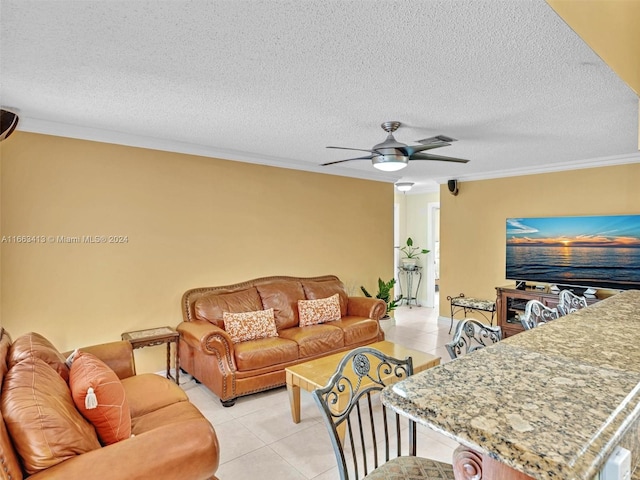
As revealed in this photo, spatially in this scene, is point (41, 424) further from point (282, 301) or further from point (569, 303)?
point (569, 303)

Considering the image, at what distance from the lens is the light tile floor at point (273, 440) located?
7.87 feet

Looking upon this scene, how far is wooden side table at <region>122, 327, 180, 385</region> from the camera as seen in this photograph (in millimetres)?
3316

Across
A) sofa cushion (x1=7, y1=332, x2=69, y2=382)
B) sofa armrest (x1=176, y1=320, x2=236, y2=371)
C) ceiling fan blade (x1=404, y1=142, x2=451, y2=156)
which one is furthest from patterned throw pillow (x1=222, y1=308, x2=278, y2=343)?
ceiling fan blade (x1=404, y1=142, x2=451, y2=156)

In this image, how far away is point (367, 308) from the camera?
4.65 metres

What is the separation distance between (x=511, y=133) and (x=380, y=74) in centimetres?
181

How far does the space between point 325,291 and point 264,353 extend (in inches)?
58.3

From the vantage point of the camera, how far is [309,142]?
3.71m

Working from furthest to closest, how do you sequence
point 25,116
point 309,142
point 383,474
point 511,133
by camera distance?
point 309,142, point 511,133, point 25,116, point 383,474

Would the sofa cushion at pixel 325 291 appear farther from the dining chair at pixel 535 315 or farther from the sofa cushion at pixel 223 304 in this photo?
the dining chair at pixel 535 315

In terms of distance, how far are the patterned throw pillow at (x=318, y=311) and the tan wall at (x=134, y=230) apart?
1.85 ft

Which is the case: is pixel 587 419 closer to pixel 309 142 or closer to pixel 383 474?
pixel 383 474

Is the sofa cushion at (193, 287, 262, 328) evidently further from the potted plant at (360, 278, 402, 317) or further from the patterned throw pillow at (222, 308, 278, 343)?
the potted plant at (360, 278, 402, 317)

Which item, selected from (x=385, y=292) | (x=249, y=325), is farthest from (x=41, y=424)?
(x=385, y=292)

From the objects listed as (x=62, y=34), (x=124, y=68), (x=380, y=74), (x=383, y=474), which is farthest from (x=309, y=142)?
(x=383, y=474)
